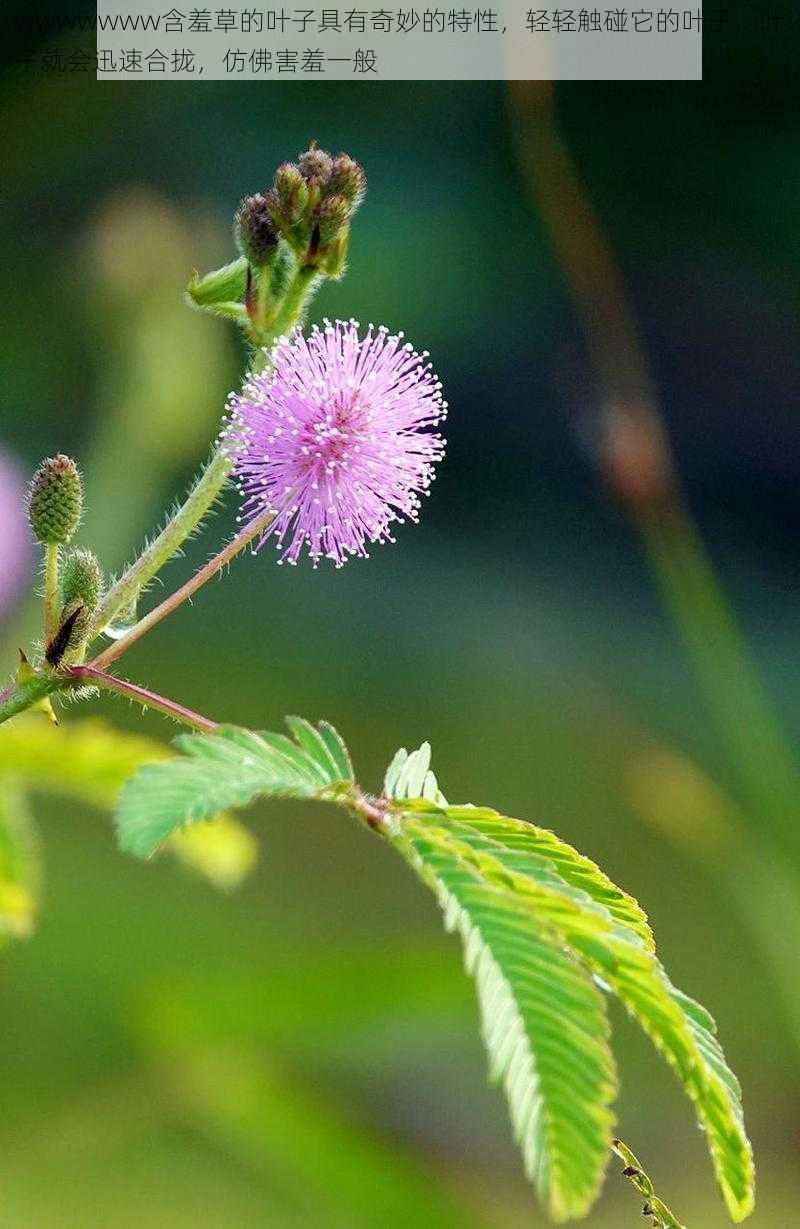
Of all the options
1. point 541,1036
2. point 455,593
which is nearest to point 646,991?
point 541,1036

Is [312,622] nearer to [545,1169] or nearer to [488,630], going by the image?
[488,630]

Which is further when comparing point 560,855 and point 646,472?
point 646,472

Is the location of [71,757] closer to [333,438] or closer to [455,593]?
[333,438]

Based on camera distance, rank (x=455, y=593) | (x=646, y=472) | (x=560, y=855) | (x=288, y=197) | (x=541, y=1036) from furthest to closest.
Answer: (x=455, y=593) → (x=646, y=472) → (x=288, y=197) → (x=560, y=855) → (x=541, y=1036)

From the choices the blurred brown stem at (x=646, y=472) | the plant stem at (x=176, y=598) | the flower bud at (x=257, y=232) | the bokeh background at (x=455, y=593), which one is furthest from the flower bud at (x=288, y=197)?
the blurred brown stem at (x=646, y=472)

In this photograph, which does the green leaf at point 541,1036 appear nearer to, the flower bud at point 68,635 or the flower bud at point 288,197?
the flower bud at point 68,635

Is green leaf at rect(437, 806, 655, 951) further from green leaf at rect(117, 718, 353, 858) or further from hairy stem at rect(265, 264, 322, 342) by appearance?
hairy stem at rect(265, 264, 322, 342)

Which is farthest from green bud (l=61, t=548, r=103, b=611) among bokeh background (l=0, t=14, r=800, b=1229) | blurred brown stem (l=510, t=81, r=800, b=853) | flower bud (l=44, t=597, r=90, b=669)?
blurred brown stem (l=510, t=81, r=800, b=853)
